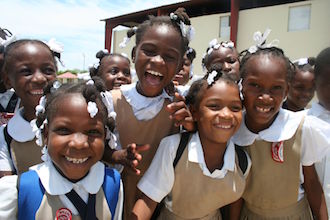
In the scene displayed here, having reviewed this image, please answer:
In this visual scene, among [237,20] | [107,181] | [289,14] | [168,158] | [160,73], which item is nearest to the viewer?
[107,181]

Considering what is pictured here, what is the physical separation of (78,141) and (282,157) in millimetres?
1138

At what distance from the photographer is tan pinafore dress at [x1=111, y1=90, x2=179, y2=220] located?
187 cm

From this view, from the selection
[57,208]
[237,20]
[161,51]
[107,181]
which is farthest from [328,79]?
[237,20]

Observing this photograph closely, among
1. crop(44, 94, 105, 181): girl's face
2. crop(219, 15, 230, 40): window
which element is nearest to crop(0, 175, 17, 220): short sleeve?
crop(44, 94, 105, 181): girl's face

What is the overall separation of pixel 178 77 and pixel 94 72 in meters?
0.88

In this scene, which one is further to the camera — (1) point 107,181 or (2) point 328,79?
(2) point 328,79

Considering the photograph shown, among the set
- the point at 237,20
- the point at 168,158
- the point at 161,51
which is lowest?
the point at 168,158

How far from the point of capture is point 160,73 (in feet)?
5.97

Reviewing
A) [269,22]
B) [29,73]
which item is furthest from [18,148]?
[269,22]

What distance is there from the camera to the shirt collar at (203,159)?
165 centimetres

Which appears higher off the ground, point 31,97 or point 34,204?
point 31,97

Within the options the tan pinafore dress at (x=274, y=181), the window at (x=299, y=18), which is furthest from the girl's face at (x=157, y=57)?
the window at (x=299, y=18)

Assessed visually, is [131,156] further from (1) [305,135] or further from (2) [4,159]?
(1) [305,135]

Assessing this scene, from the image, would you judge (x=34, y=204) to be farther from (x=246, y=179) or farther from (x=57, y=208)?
(x=246, y=179)
